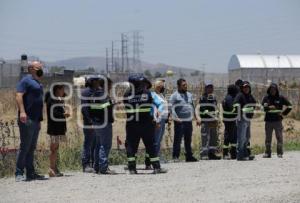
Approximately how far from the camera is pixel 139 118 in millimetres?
12203

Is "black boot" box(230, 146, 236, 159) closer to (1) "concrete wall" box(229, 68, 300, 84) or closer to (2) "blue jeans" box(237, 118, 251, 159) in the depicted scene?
(2) "blue jeans" box(237, 118, 251, 159)

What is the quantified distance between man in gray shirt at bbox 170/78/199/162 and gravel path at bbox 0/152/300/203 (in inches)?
Result: 62.9

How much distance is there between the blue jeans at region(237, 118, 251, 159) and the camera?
1490 cm

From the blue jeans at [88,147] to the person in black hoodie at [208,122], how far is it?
3608mm

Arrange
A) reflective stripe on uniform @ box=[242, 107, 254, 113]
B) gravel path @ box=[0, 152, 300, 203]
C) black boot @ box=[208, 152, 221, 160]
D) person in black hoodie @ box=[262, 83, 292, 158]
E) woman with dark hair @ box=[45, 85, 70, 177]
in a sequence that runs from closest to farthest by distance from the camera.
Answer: gravel path @ box=[0, 152, 300, 203], woman with dark hair @ box=[45, 85, 70, 177], reflective stripe on uniform @ box=[242, 107, 254, 113], black boot @ box=[208, 152, 221, 160], person in black hoodie @ box=[262, 83, 292, 158]

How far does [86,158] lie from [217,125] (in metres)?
4.29

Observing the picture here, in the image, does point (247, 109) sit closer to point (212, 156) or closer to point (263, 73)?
point (212, 156)

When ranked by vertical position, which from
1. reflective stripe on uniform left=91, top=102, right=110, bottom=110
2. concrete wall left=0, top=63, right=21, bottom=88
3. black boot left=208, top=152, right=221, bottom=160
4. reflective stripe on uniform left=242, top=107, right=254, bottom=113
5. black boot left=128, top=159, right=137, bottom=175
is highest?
concrete wall left=0, top=63, right=21, bottom=88

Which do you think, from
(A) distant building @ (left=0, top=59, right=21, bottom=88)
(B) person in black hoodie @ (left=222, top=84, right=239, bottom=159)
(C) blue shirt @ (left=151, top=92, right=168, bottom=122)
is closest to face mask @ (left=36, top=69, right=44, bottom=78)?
(C) blue shirt @ (left=151, top=92, right=168, bottom=122)

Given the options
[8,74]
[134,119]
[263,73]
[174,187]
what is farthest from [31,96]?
[263,73]

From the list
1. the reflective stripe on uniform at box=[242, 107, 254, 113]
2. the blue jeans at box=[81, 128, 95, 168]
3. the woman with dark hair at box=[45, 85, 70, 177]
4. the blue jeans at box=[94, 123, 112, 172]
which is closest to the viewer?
the woman with dark hair at box=[45, 85, 70, 177]

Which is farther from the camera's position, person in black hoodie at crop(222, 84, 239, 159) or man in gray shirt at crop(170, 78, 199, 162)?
person in black hoodie at crop(222, 84, 239, 159)

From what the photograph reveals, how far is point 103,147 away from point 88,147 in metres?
0.62

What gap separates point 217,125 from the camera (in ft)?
51.4
